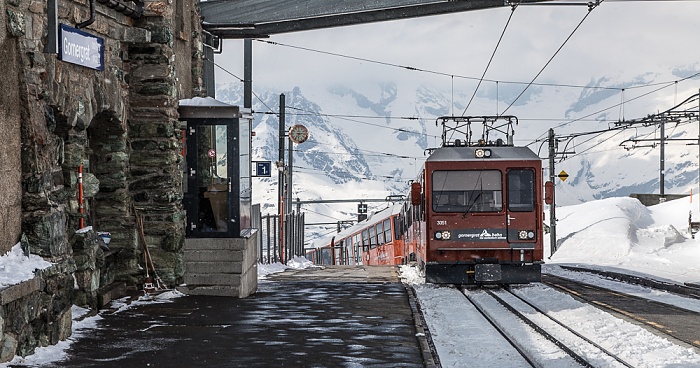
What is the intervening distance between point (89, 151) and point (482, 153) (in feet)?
27.5

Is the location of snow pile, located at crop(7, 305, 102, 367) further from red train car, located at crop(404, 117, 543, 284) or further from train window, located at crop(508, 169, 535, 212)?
train window, located at crop(508, 169, 535, 212)

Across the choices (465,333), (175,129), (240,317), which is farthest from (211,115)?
(465,333)

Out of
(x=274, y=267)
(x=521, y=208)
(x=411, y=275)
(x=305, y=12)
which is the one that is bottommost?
(x=274, y=267)

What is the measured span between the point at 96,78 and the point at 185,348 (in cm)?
483

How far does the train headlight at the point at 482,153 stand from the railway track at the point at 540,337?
3.26 m

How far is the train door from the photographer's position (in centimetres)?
2059

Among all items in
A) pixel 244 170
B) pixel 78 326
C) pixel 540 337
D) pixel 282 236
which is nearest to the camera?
pixel 78 326

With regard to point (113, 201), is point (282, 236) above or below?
below

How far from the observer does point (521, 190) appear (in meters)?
20.8

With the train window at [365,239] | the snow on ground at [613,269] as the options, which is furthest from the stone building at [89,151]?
the train window at [365,239]

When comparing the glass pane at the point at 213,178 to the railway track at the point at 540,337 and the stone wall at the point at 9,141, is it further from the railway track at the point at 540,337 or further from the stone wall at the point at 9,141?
the stone wall at the point at 9,141

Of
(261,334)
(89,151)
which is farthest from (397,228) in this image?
(261,334)

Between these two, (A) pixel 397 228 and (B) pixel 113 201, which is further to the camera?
(A) pixel 397 228

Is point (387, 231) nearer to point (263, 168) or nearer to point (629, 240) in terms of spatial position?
point (263, 168)
